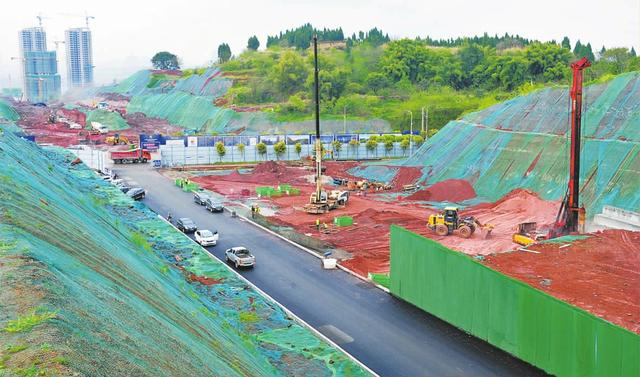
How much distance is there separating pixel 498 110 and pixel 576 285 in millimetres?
37810

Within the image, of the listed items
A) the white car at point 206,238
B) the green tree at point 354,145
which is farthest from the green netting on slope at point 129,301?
the green tree at point 354,145

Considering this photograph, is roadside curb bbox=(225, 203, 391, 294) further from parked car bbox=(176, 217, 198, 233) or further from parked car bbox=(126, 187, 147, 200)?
parked car bbox=(126, 187, 147, 200)

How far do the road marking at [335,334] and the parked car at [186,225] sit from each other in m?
18.4

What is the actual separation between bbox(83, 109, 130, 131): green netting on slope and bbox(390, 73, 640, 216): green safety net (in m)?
72.1

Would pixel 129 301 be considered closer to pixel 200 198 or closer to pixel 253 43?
pixel 200 198

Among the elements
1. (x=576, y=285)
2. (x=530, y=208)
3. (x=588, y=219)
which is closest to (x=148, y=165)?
(x=530, y=208)

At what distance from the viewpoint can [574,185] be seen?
35.0 meters

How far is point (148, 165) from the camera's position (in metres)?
73.9

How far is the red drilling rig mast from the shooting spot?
34625 millimetres

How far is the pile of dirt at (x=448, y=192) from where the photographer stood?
171 ft

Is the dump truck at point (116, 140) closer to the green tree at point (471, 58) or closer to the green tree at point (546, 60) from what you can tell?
the green tree at point (546, 60)

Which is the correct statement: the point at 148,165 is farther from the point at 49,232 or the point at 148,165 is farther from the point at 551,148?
the point at 49,232

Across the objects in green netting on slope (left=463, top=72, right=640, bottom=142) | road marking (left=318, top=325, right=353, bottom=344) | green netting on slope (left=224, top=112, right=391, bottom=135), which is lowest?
road marking (left=318, top=325, right=353, bottom=344)

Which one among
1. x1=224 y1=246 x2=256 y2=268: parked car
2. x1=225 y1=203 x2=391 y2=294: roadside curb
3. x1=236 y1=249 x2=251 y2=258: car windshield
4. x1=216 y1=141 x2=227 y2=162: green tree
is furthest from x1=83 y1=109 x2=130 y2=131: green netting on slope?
x1=236 y1=249 x2=251 y2=258: car windshield
